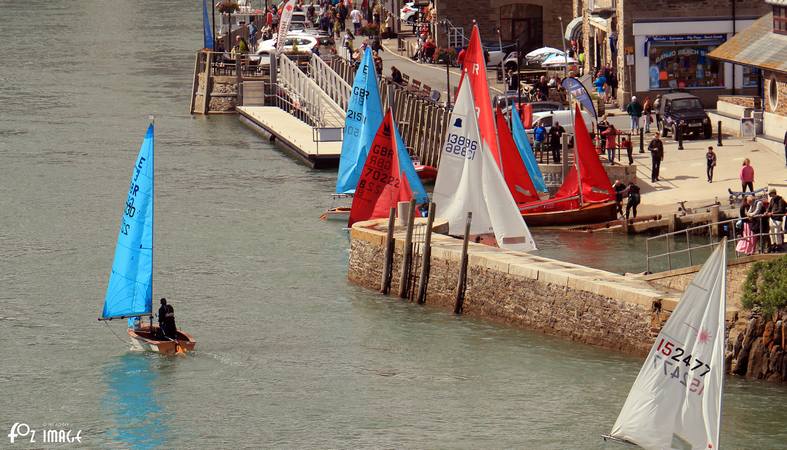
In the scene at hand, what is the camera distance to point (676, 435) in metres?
34.2

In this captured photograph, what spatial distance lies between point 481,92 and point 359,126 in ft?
37.8

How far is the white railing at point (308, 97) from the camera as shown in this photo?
83.2 metres

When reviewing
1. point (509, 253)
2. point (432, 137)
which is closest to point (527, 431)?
point (509, 253)

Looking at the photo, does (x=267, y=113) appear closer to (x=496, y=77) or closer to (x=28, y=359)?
(x=496, y=77)

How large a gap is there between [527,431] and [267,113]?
52.1 metres

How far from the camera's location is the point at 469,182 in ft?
173

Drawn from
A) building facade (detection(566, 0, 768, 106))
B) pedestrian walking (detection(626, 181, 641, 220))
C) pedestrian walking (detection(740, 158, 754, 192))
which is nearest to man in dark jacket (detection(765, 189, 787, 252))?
pedestrian walking (detection(740, 158, 754, 192))

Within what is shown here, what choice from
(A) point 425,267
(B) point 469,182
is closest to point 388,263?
(A) point 425,267

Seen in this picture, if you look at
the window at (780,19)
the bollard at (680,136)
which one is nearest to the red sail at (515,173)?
the bollard at (680,136)

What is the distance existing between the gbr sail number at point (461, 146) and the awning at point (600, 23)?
91.9ft

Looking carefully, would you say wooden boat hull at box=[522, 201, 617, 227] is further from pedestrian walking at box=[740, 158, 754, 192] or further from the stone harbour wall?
the stone harbour wall

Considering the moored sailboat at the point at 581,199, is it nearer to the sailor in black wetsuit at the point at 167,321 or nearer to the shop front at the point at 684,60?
the shop front at the point at 684,60

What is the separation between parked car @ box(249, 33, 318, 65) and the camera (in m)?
97.4

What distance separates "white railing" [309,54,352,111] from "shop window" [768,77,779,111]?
23.3 metres
